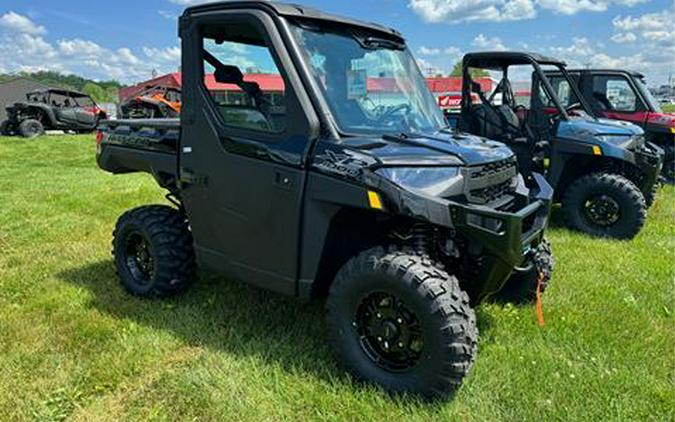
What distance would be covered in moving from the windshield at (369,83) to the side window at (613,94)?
21.7ft

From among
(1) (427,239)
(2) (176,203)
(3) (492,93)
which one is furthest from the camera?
(3) (492,93)

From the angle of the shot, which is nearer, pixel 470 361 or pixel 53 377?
pixel 470 361

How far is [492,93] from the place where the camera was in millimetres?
7453

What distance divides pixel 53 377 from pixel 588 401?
300cm

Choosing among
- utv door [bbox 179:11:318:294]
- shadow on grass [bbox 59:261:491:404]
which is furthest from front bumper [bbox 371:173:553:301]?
shadow on grass [bbox 59:261:491:404]

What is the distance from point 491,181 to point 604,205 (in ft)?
13.0

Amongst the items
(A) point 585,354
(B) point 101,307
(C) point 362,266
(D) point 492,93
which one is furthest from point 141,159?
(D) point 492,93

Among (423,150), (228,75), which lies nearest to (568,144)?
(423,150)

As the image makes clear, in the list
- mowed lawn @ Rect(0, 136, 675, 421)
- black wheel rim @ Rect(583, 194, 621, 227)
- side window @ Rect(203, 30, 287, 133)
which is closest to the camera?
mowed lawn @ Rect(0, 136, 675, 421)

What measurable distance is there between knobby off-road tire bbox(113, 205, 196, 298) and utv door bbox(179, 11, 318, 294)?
36cm

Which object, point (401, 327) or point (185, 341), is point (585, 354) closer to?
point (401, 327)

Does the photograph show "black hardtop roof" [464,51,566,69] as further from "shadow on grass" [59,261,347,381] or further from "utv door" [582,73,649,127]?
"shadow on grass" [59,261,347,381]

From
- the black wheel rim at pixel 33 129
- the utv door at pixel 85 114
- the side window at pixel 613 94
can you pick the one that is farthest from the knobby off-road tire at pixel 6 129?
the side window at pixel 613 94

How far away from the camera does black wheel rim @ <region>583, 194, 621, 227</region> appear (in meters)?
6.45
